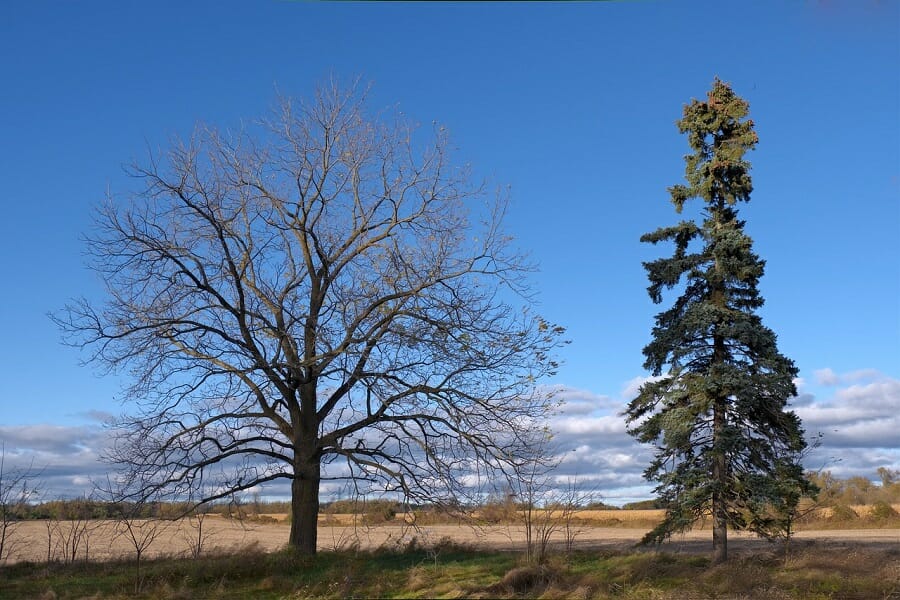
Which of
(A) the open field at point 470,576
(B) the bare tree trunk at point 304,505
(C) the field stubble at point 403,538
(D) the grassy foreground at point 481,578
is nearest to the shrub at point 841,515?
(C) the field stubble at point 403,538

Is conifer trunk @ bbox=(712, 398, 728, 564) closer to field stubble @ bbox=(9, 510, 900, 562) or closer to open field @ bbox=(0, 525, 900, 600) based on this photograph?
open field @ bbox=(0, 525, 900, 600)

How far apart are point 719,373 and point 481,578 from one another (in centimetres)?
738

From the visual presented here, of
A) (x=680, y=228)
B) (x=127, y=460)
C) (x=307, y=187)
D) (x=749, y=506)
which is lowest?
(x=749, y=506)

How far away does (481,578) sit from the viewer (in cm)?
1511

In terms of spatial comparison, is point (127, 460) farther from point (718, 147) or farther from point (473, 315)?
point (718, 147)

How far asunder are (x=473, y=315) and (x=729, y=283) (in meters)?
6.44

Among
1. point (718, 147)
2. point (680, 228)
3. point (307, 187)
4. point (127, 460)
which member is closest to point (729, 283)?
point (680, 228)

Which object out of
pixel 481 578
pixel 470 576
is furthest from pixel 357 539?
pixel 481 578

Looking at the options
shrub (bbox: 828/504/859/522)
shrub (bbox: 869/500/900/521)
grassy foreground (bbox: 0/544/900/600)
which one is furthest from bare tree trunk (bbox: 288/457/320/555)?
shrub (bbox: 869/500/900/521)

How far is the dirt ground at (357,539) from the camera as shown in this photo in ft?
66.2

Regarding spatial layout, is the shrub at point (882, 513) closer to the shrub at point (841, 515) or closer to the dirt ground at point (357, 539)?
the shrub at point (841, 515)

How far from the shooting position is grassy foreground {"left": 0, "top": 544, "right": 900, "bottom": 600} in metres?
13.6

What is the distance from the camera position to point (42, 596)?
46.4 feet

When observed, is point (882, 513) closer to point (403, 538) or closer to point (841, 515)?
point (841, 515)
